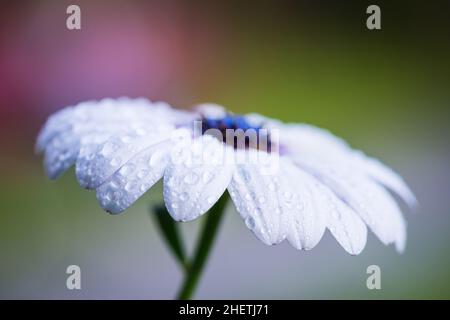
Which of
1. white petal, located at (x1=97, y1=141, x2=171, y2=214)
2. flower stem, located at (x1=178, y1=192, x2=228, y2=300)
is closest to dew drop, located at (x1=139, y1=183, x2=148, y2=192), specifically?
white petal, located at (x1=97, y1=141, x2=171, y2=214)

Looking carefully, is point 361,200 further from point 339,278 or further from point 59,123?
point 339,278

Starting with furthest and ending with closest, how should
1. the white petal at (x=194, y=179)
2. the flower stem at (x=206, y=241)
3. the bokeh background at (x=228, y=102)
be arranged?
the bokeh background at (x=228, y=102) → the flower stem at (x=206, y=241) → the white petal at (x=194, y=179)

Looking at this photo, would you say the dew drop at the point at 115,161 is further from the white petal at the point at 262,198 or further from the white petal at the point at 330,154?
the white petal at the point at 330,154

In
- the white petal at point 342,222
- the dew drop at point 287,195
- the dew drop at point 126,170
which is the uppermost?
the dew drop at point 126,170

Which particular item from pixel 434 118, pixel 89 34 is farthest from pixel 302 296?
pixel 89 34

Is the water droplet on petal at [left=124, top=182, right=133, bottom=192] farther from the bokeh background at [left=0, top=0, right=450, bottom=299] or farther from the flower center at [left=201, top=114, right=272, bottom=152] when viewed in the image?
the bokeh background at [left=0, top=0, right=450, bottom=299]

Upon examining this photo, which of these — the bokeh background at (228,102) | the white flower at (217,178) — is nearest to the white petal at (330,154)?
the white flower at (217,178)

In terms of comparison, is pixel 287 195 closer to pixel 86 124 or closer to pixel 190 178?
pixel 190 178
